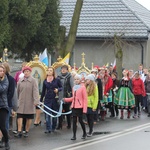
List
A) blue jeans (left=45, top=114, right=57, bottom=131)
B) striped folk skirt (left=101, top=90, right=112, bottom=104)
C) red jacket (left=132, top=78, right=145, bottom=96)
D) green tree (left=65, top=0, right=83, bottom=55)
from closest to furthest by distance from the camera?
blue jeans (left=45, top=114, right=57, bottom=131)
striped folk skirt (left=101, top=90, right=112, bottom=104)
red jacket (left=132, top=78, right=145, bottom=96)
green tree (left=65, top=0, right=83, bottom=55)

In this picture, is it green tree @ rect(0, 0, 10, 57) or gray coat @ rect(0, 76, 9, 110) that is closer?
gray coat @ rect(0, 76, 9, 110)

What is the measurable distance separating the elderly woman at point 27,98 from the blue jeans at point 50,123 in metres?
0.74

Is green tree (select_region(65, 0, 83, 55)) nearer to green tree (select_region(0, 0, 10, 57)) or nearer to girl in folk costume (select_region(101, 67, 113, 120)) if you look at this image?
green tree (select_region(0, 0, 10, 57))

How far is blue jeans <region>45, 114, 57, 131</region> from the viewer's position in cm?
1592

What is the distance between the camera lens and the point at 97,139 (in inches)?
583

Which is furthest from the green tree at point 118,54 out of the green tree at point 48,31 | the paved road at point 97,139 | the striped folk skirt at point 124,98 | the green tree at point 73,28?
the paved road at point 97,139

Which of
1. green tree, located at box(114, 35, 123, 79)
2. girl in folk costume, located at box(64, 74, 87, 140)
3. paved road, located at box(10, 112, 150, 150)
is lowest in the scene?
paved road, located at box(10, 112, 150, 150)

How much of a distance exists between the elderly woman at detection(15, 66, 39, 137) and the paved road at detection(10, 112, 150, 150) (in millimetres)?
529

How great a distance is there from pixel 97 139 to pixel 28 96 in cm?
206

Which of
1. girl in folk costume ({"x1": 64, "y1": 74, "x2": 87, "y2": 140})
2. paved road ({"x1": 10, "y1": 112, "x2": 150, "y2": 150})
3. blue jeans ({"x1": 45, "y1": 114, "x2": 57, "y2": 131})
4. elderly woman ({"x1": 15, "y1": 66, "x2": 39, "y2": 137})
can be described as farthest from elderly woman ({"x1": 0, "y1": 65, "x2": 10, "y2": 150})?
blue jeans ({"x1": 45, "y1": 114, "x2": 57, "y2": 131})

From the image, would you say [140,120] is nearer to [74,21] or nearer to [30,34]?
[30,34]

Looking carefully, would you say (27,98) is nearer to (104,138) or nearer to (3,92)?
(104,138)

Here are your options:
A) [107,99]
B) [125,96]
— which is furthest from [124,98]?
[107,99]

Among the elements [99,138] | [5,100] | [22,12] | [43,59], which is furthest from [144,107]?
[5,100]
